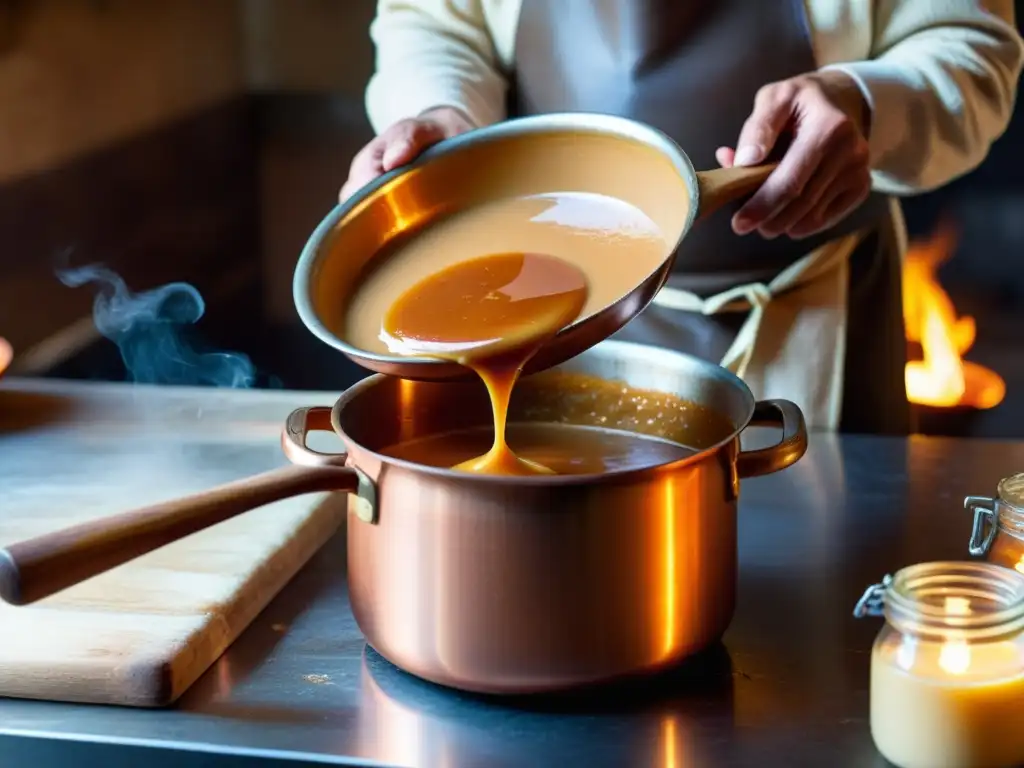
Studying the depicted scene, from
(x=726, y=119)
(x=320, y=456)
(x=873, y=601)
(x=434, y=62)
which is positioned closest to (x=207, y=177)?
(x=434, y=62)

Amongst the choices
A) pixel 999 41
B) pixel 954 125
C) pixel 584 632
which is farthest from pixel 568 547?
pixel 999 41

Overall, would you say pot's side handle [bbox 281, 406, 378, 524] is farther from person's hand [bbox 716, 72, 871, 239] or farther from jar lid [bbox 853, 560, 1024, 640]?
person's hand [bbox 716, 72, 871, 239]

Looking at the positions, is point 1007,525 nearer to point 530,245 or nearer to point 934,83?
point 530,245

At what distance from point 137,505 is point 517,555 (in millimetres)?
489

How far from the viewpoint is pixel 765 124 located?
978 mm

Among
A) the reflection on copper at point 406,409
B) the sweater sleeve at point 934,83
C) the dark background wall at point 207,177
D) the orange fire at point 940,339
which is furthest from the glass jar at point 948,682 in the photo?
the orange fire at point 940,339

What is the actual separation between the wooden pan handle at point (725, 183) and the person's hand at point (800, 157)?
0.05 feet

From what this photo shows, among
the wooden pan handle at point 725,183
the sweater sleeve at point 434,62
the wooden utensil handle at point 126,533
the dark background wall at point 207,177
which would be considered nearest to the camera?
the wooden utensil handle at point 126,533

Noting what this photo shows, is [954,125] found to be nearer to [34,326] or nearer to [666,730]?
[666,730]

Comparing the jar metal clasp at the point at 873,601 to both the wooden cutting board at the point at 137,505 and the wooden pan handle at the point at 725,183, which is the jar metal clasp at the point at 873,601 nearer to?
the wooden pan handle at the point at 725,183

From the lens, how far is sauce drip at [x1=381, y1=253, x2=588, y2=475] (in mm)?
786

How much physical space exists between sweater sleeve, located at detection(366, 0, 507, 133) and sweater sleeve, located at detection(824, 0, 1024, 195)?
386mm

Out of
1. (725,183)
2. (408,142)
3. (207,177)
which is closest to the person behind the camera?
(725,183)

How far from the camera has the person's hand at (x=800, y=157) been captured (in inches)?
38.2
